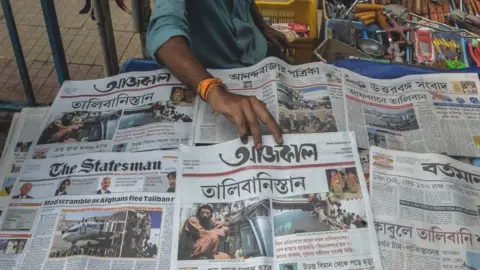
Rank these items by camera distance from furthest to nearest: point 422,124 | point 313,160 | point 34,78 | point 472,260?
1. point 34,78
2. point 422,124
3. point 313,160
4. point 472,260

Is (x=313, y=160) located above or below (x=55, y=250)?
above

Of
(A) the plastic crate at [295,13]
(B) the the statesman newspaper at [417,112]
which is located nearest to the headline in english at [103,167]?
(B) the the statesman newspaper at [417,112]

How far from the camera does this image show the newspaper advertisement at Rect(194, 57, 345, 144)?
1.05m

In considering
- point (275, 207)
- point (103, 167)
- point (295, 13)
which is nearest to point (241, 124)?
point (275, 207)

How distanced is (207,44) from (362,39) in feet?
2.85

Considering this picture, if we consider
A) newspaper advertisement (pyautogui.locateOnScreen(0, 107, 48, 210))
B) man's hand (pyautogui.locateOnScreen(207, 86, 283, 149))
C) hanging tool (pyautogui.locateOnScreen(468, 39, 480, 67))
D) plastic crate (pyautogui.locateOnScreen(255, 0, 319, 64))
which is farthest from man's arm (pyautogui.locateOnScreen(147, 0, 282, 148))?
hanging tool (pyautogui.locateOnScreen(468, 39, 480, 67))

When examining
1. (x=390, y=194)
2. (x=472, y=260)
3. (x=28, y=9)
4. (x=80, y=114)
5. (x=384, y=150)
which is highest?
(x=28, y=9)

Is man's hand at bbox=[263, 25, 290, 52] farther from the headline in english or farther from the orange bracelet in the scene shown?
the headline in english

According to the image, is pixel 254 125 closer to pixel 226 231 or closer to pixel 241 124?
pixel 241 124

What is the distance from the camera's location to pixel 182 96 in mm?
1159

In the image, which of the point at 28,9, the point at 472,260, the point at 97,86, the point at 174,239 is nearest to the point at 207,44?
the point at 97,86

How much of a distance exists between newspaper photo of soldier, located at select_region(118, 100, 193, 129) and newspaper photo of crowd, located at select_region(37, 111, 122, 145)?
0.03m

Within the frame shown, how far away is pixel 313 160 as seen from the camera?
953mm

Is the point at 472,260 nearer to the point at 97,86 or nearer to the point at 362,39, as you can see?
the point at 97,86
